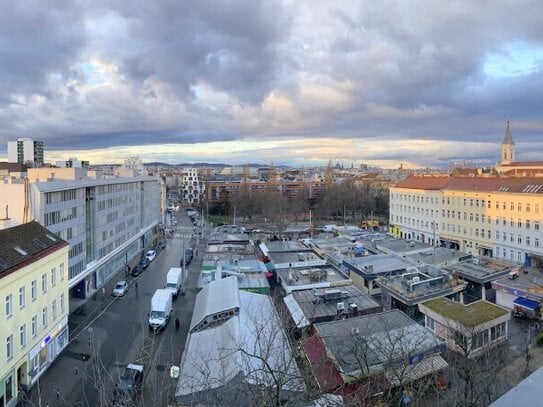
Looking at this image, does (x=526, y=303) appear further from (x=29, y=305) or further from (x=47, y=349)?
(x=29, y=305)

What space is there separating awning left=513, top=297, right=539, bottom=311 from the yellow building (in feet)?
66.4

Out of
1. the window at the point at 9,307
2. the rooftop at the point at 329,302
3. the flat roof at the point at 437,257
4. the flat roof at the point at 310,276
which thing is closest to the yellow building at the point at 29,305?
the window at the point at 9,307

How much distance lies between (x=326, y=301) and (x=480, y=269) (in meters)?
11.3

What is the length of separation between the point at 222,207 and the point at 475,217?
43.1 meters

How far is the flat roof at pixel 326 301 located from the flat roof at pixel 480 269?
25.7 feet

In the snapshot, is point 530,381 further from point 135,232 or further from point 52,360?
point 135,232

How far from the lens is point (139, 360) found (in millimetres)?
16156

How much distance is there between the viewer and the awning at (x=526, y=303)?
67.2ft

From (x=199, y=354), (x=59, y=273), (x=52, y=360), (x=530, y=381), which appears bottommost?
(x=52, y=360)

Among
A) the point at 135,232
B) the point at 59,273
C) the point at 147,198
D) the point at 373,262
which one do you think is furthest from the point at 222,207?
the point at 59,273

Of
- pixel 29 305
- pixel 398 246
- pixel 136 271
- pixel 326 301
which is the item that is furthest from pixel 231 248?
pixel 29 305

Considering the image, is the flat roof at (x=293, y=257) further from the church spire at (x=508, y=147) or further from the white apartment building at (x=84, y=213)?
the church spire at (x=508, y=147)

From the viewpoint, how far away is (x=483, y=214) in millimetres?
35969

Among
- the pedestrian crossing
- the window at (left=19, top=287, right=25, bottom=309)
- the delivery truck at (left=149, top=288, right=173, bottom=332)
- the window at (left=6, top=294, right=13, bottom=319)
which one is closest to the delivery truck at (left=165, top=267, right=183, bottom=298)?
the delivery truck at (left=149, top=288, right=173, bottom=332)
